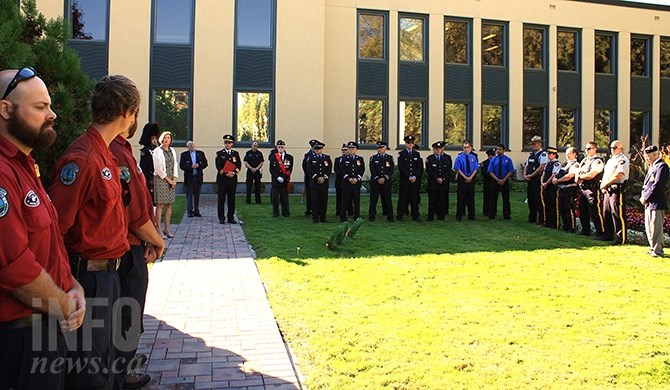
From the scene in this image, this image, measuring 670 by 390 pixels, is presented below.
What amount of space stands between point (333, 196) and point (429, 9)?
32.8 feet

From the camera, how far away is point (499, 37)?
2633 cm

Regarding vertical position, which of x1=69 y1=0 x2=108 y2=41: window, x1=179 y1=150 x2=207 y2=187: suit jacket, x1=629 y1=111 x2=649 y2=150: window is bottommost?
x1=179 y1=150 x2=207 y2=187: suit jacket

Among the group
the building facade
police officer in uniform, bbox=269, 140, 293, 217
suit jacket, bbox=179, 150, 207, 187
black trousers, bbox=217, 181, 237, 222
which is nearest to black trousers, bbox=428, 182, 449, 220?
police officer in uniform, bbox=269, 140, 293, 217

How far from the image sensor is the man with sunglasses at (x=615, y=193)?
10.9 meters

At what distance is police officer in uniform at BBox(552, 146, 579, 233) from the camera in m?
12.9

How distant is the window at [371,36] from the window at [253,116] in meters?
4.99

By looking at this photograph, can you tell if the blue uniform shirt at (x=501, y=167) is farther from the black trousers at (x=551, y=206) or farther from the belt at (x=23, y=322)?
the belt at (x=23, y=322)

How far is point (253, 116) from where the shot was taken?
22.1m

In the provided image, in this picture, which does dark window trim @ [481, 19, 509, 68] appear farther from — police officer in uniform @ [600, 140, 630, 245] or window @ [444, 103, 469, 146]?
police officer in uniform @ [600, 140, 630, 245]

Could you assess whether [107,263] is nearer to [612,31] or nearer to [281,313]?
[281,313]

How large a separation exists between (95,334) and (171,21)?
20514mm

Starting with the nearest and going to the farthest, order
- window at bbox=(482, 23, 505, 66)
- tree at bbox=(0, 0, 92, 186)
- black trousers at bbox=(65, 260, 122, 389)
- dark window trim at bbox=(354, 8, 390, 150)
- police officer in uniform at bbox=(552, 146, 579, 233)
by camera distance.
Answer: black trousers at bbox=(65, 260, 122, 389)
tree at bbox=(0, 0, 92, 186)
police officer in uniform at bbox=(552, 146, 579, 233)
dark window trim at bbox=(354, 8, 390, 150)
window at bbox=(482, 23, 505, 66)

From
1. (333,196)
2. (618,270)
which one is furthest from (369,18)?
(618,270)

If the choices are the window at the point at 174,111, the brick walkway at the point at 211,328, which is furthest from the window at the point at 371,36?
the brick walkway at the point at 211,328
